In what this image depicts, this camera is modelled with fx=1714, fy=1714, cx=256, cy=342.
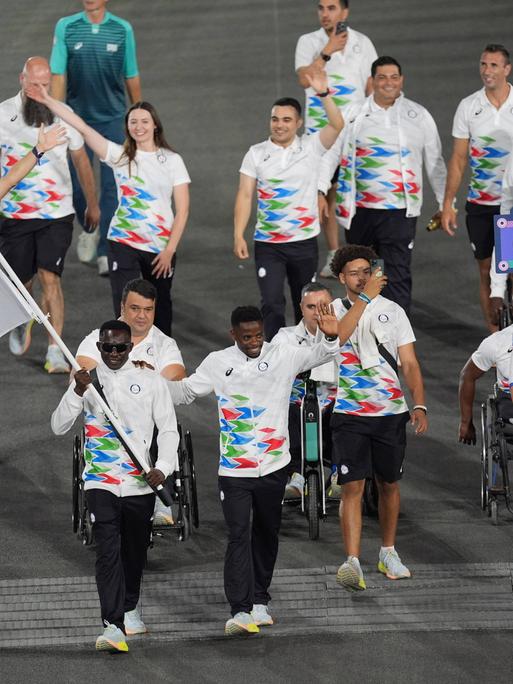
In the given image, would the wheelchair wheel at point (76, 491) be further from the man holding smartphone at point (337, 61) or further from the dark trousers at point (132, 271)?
the man holding smartphone at point (337, 61)

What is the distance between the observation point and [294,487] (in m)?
9.66

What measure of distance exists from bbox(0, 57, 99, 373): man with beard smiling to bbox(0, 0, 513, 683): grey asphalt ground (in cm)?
77

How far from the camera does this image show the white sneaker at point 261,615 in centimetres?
841

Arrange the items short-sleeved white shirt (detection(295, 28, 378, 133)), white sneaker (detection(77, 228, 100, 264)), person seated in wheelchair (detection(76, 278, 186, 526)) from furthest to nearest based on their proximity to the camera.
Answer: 1. white sneaker (detection(77, 228, 100, 264))
2. short-sleeved white shirt (detection(295, 28, 378, 133))
3. person seated in wheelchair (detection(76, 278, 186, 526))

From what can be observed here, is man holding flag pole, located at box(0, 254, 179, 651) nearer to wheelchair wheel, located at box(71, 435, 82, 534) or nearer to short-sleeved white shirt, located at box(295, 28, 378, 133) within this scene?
wheelchair wheel, located at box(71, 435, 82, 534)

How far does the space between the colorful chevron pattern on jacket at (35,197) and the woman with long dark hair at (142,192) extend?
0.49m

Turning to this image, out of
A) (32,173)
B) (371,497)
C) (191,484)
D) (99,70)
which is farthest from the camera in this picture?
(99,70)

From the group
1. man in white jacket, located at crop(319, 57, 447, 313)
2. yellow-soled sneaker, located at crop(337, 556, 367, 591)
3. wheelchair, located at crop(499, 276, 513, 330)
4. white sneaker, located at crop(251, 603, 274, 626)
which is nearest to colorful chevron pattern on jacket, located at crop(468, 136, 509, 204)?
man in white jacket, located at crop(319, 57, 447, 313)

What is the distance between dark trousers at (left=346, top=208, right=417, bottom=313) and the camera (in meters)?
11.6

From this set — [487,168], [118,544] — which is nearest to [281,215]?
[487,168]

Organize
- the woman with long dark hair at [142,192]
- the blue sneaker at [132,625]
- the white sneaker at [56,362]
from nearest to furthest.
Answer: the blue sneaker at [132,625] < the woman with long dark hair at [142,192] < the white sneaker at [56,362]

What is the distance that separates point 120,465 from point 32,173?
12.1ft

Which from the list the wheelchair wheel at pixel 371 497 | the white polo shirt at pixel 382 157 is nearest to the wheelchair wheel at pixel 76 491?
the wheelchair wheel at pixel 371 497

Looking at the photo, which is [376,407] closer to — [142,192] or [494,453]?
[494,453]
